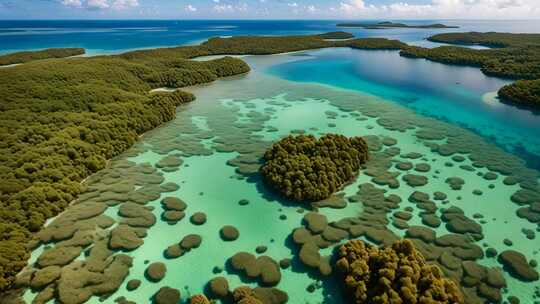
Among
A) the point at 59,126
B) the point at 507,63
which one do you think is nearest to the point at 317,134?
the point at 59,126

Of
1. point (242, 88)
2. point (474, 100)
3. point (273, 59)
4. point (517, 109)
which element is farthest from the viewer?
point (273, 59)

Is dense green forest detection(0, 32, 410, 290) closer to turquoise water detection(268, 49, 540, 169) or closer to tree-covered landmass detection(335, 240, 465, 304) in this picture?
tree-covered landmass detection(335, 240, 465, 304)

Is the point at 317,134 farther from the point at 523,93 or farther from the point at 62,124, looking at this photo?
the point at 523,93

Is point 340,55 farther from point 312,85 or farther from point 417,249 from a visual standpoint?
point 417,249

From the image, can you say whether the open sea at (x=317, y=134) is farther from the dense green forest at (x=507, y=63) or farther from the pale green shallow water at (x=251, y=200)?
the dense green forest at (x=507, y=63)

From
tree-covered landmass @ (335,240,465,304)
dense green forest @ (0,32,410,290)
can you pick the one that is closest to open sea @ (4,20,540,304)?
tree-covered landmass @ (335,240,465,304)

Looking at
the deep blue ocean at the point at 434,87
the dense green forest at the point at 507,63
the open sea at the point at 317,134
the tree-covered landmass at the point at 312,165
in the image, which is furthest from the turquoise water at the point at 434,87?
the tree-covered landmass at the point at 312,165

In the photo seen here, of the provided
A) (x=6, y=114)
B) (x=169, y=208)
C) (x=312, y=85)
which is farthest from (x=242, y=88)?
(x=169, y=208)
